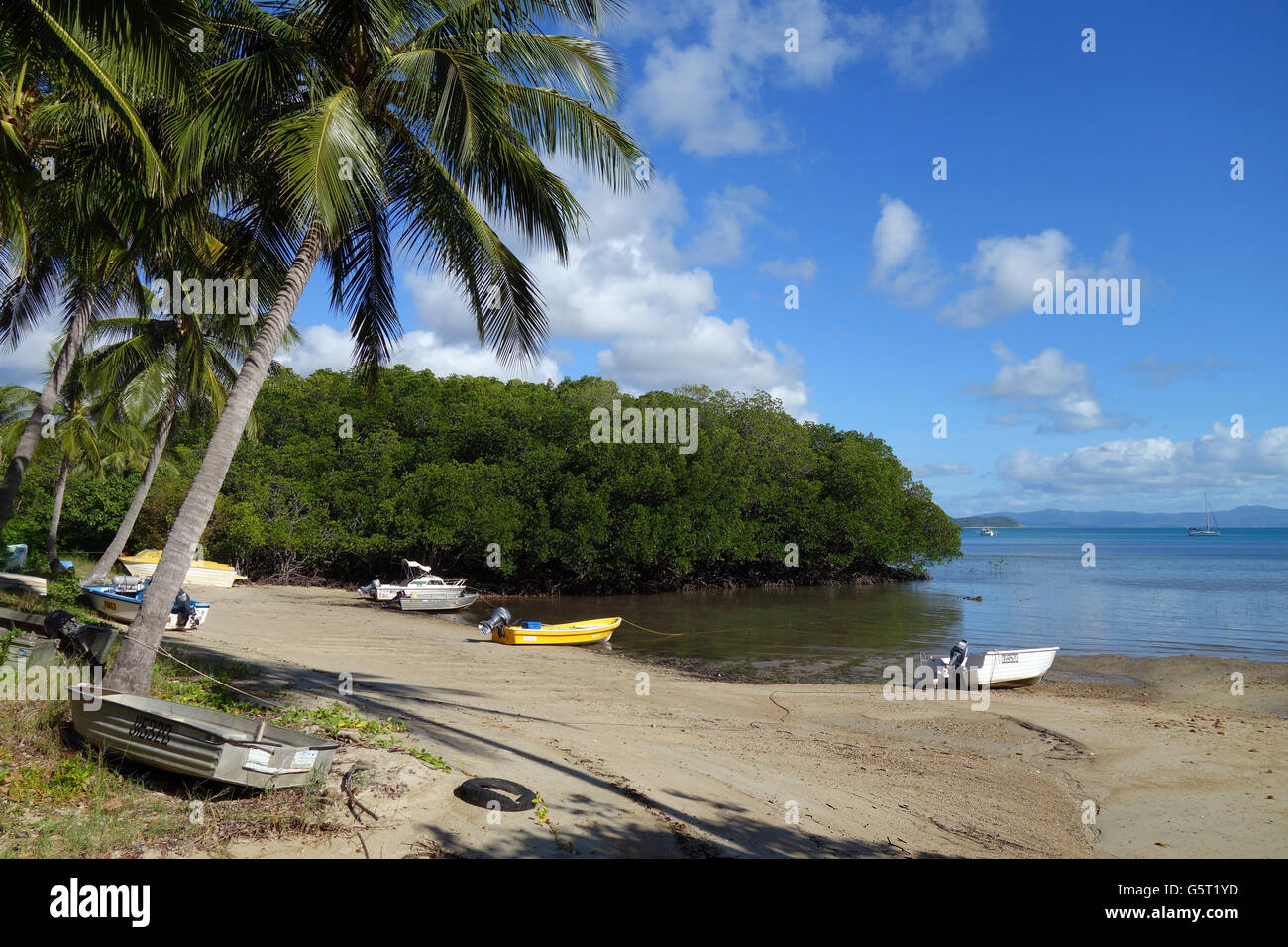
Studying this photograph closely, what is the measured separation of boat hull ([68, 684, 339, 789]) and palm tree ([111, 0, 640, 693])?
133 centimetres

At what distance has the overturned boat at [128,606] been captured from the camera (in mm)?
16672

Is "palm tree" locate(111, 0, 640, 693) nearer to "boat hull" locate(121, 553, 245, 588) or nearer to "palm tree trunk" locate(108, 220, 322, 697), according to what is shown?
"palm tree trunk" locate(108, 220, 322, 697)

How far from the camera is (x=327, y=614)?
24656 millimetres

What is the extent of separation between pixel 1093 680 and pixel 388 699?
17577 millimetres

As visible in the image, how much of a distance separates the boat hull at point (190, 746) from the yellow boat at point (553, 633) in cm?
1520

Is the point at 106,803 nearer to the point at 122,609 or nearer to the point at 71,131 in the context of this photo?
the point at 71,131

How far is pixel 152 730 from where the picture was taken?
552 centimetres

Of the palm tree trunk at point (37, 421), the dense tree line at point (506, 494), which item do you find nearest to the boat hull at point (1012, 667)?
the palm tree trunk at point (37, 421)

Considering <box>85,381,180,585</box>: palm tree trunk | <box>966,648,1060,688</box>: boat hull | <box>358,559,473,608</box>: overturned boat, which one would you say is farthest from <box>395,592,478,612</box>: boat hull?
<box>966,648,1060,688</box>: boat hull

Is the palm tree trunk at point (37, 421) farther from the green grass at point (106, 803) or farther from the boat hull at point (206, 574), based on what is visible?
the boat hull at point (206, 574)

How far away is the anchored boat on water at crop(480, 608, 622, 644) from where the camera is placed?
69.4 ft
